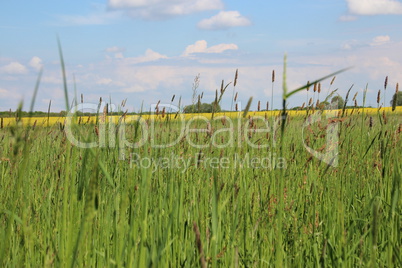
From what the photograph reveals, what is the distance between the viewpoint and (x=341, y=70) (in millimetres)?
780

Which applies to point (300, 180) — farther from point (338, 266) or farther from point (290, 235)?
point (338, 266)

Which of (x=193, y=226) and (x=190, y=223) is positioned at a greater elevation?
(x=193, y=226)

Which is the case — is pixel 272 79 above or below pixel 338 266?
above

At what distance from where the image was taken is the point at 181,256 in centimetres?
147

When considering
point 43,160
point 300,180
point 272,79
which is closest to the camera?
point 300,180

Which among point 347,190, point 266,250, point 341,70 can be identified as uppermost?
point 341,70

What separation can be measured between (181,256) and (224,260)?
17 cm

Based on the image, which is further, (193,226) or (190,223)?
(190,223)

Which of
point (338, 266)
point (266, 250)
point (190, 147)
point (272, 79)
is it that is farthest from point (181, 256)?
point (190, 147)

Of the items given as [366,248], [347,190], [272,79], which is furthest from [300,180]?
[366,248]

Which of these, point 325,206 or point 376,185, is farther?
point 376,185

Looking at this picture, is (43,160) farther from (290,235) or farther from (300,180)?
(290,235)

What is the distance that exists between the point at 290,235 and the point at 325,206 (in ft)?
1.10

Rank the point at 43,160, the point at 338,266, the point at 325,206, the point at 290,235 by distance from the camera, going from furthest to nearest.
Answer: the point at 43,160 → the point at 325,206 → the point at 290,235 → the point at 338,266
